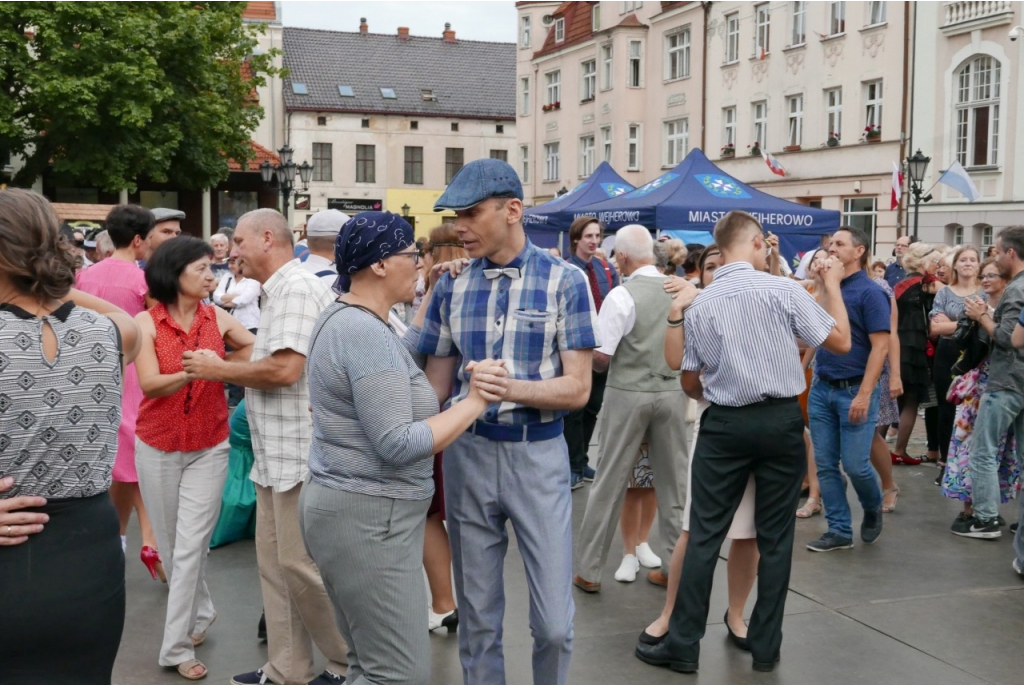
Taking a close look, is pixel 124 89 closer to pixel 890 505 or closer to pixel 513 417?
pixel 890 505

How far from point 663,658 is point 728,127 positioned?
31.1 meters

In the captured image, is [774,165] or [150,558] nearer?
[150,558]

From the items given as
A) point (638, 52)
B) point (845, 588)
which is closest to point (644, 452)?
point (845, 588)

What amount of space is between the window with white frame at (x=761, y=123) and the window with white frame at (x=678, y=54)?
13.6 ft

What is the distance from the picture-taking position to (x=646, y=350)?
19.7 feet

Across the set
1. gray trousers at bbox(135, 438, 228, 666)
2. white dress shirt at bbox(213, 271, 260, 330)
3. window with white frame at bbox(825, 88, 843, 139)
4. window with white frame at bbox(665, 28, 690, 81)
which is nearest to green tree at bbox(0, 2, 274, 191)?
window with white frame at bbox(665, 28, 690, 81)

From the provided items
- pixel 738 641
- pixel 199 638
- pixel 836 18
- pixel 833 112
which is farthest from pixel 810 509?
pixel 836 18

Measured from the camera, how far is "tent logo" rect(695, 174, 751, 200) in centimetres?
1552

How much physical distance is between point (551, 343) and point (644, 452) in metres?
2.73

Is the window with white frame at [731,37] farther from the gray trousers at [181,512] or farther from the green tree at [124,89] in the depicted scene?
the gray trousers at [181,512]

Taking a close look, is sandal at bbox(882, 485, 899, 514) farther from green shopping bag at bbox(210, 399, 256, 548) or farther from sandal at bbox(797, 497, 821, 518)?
green shopping bag at bbox(210, 399, 256, 548)

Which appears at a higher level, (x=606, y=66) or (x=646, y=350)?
(x=606, y=66)

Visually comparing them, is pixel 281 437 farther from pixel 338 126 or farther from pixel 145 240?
pixel 338 126

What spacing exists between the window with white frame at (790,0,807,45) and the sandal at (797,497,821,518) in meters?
25.1
